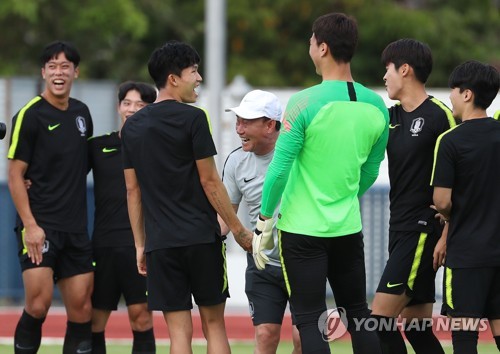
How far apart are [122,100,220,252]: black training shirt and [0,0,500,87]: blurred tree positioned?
13.5 m

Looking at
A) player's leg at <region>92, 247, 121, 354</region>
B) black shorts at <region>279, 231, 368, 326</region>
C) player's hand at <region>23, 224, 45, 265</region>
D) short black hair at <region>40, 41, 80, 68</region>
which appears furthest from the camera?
player's leg at <region>92, 247, 121, 354</region>

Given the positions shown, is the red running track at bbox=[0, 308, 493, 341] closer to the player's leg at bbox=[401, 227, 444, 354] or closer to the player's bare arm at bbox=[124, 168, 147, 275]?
the player's leg at bbox=[401, 227, 444, 354]

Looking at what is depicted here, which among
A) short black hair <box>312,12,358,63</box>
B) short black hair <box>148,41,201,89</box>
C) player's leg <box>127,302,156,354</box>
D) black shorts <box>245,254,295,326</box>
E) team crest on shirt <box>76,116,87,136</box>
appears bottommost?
player's leg <box>127,302,156,354</box>

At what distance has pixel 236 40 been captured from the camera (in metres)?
22.1

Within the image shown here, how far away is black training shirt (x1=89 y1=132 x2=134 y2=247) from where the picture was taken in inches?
347

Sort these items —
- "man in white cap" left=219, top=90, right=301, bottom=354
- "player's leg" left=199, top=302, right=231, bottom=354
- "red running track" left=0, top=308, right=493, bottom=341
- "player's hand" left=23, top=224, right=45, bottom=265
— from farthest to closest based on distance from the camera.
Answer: "red running track" left=0, top=308, right=493, bottom=341 < "player's hand" left=23, top=224, right=45, bottom=265 < "man in white cap" left=219, top=90, right=301, bottom=354 < "player's leg" left=199, top=302, right=231, bottom=354

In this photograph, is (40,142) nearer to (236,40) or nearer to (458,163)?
(458,163)

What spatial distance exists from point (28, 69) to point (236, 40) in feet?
12.5

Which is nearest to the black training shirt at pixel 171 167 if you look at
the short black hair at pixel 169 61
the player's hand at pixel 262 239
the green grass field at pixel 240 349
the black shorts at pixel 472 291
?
the short black hair at pixel 169 61

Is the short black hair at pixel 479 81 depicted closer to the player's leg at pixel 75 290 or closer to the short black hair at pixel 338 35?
the short black hair at pixel 338 35

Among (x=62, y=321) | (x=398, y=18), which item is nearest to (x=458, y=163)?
(x=62, y=321)

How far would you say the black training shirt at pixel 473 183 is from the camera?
7.07 m

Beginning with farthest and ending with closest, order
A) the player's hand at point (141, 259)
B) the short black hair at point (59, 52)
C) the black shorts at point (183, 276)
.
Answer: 1. the short black hair at point (59, 52)
2. the player's hand at point (141, 259)
3. the black shorts at point (183, 276)
